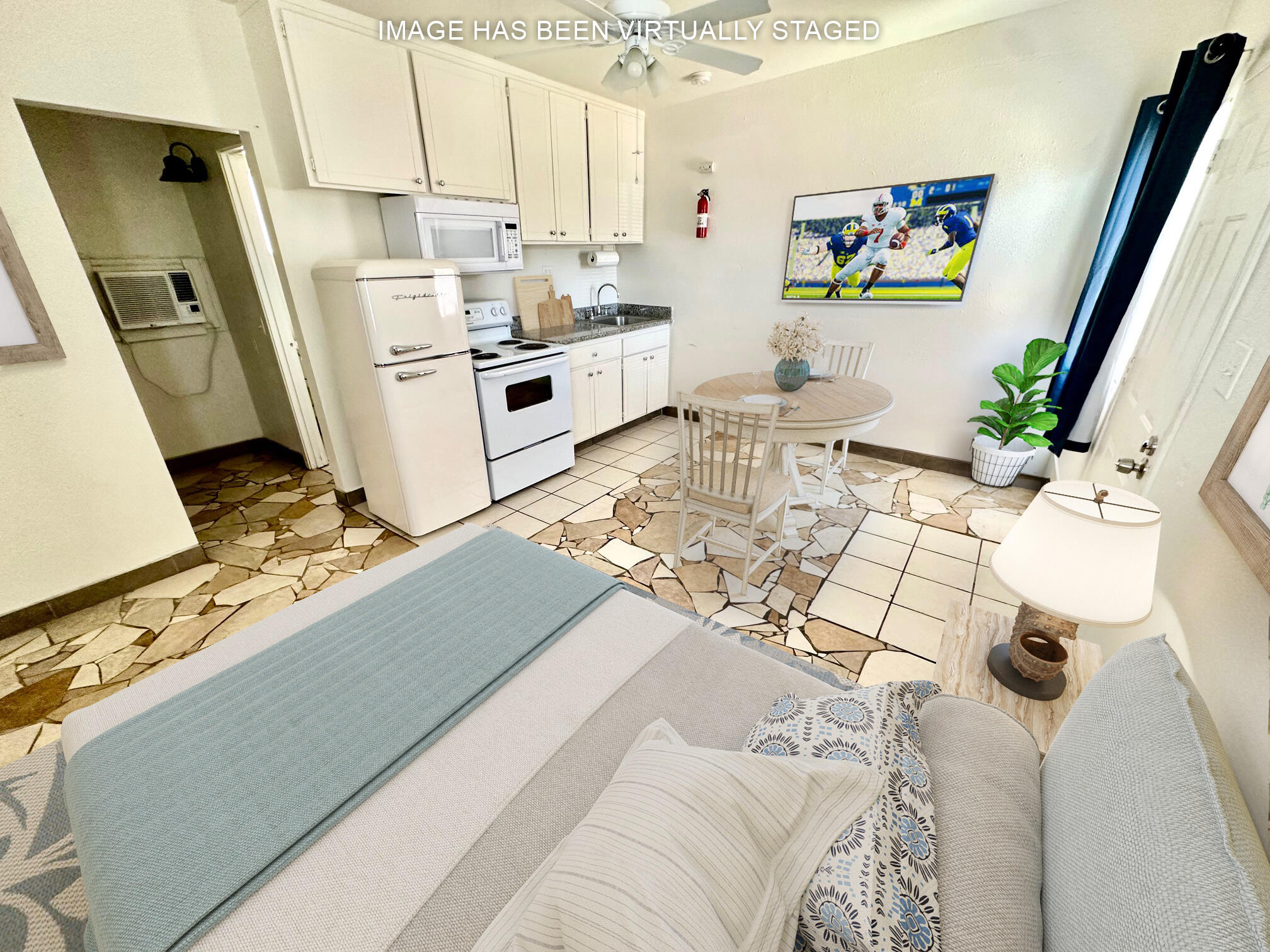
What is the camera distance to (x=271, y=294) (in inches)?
126

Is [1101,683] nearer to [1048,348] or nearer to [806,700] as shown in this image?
[806,700]

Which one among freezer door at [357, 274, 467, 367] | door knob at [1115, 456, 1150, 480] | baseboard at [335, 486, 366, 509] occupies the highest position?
freezer door at [357, 274, 467, 367]

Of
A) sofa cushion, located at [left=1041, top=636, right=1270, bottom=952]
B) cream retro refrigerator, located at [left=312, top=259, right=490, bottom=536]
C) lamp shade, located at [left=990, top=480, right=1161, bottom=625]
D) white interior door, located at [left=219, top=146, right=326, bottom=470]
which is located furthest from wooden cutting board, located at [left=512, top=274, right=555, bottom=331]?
sofa cushion, located at [left=1041, top=636, right=1270, bottom=952]

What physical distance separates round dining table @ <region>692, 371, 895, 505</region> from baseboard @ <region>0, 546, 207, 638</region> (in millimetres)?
2893

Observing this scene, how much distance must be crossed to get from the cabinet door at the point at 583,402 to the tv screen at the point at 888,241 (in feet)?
5.78

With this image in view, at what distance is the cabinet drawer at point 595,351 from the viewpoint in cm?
354

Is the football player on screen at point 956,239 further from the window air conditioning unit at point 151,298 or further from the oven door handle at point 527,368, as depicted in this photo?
the window air conditioning unit at point 151,298

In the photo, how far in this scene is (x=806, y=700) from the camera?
37.4 inches

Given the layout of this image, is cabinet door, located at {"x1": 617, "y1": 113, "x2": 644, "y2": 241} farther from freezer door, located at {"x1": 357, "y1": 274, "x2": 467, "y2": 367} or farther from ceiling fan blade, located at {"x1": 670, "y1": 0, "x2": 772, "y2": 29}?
ceiling fan blade, located at {"x1": 670, "y1": 0, "x2": 772, "y2": 29}

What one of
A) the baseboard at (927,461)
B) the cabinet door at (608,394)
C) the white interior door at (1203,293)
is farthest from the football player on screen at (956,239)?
the cabinet door at (608,394)

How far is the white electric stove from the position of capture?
2932 millimetres

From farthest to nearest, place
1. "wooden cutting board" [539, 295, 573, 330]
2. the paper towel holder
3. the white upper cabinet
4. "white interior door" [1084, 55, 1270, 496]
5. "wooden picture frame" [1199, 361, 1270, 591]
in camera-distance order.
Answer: the paper towel holder < "wooden cutting board" [539, 295, 573, 330] < the white upper cabinet < "white interior door" [1084, 55, 1270, 496] < "wooden picture frame" [1199, 361, 1270, 591]

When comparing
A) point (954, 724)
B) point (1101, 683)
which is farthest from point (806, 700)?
point (1101, 683)

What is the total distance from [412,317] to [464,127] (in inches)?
52.7
